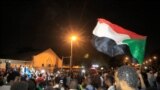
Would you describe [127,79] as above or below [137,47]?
below

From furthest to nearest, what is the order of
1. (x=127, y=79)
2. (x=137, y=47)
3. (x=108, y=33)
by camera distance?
(x=108, y=33), (x=137, y=47), (x=127, y=79)

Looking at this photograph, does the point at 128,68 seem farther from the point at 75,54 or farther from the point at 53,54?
the point at 75,54

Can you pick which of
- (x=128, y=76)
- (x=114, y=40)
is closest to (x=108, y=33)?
(x=114, y=40)

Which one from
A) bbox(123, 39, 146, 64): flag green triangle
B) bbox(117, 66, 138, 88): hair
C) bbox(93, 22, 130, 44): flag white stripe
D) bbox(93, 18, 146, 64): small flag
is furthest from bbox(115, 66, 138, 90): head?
bbox(93, 22, 130, 44): flag white stripe

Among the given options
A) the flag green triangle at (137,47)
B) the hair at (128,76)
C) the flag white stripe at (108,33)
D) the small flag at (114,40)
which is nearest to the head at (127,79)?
the hair at (128,76)

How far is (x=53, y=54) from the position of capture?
108 metres

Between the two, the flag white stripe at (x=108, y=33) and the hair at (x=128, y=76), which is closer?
the hair at (x=128, y=76)

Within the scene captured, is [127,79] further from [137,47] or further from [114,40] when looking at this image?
[114,40]

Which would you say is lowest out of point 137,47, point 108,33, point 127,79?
point 127,79

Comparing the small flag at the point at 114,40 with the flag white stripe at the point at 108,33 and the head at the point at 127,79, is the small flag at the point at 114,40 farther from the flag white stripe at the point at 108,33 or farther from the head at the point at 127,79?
the head at the point at 127,79

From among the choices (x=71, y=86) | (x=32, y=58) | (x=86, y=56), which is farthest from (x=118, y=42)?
(x=86, y=56)

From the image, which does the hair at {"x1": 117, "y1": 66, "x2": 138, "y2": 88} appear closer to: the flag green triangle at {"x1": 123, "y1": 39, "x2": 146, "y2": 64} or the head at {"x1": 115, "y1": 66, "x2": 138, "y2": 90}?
the head at {"x1": 115, "y1": 66, "x2": 138, "y2": 90}

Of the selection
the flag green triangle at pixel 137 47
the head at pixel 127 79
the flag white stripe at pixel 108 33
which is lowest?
the head at pixel 127 79

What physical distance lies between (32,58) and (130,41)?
3621 inches
